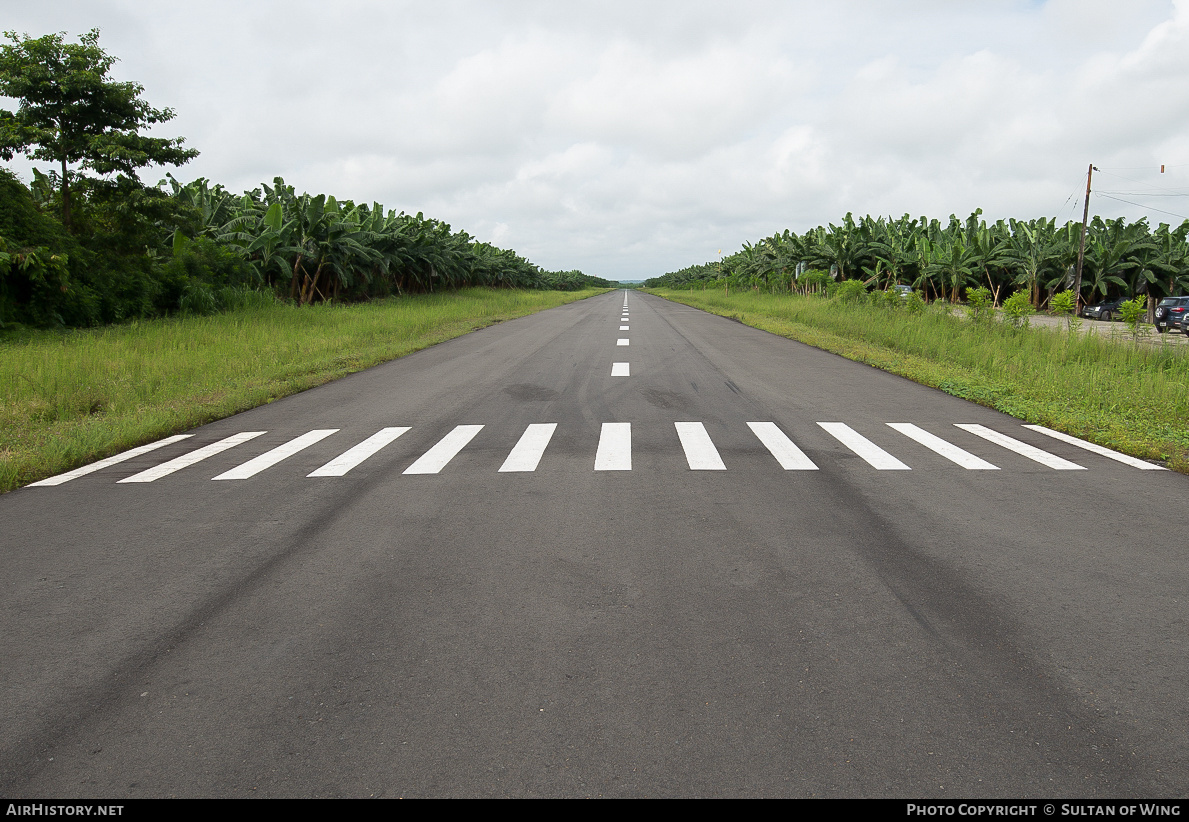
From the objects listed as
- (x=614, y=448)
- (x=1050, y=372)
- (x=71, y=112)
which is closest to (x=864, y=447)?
(x=614, y=448)

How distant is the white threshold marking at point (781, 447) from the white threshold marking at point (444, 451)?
11.6 feet

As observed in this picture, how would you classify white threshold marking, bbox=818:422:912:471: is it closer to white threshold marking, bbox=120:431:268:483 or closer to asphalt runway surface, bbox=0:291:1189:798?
asphalt runway surface, bbox=0:291:1189:798

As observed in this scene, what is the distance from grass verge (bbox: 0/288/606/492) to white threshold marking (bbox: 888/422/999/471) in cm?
964

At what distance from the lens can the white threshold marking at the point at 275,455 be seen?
7.17 metres

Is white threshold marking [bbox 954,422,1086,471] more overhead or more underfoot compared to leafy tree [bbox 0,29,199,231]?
more underfoot

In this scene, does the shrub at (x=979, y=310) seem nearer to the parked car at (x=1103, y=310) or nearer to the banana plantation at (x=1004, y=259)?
the banana plantation at (x=1004, y=259)

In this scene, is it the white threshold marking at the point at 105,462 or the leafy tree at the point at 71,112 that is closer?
the white threshold marking at the point at 105,462

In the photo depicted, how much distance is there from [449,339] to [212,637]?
1979 cm

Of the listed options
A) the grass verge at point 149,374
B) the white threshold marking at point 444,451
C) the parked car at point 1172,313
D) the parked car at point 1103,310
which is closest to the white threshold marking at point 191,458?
the grass verge at point 149,374

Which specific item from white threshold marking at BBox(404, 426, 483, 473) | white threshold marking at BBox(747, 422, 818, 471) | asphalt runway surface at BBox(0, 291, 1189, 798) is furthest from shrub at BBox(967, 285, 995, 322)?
white threshold marking at BBox(404, 426, 483, 473)

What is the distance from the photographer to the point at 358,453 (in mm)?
7918

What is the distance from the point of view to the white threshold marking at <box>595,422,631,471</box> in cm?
721

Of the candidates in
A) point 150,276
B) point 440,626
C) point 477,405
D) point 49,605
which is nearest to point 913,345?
point 477,405

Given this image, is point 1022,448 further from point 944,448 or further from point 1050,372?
point 1050,372
